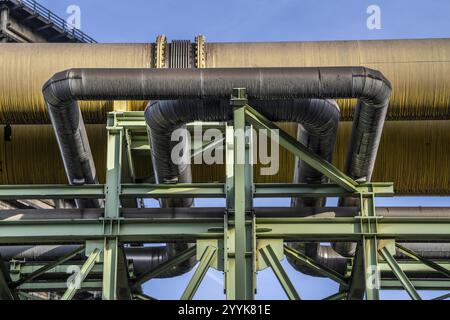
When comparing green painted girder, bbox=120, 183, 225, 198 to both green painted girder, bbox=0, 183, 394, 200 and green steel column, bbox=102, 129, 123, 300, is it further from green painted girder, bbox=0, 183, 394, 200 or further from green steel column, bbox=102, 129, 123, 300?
green steel column, bbox=102, 129, 123, 300

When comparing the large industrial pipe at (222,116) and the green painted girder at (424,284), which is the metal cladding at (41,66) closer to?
the large industrial pipe at (222,116)

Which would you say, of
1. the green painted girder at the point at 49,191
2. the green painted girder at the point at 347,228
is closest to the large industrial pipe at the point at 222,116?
the green painted girder at the point at 49,191

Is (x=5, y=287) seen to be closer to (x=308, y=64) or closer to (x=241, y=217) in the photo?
(x=241, y=217)

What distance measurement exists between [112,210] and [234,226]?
2.03 meters

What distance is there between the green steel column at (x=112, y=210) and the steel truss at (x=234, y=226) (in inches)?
0.6

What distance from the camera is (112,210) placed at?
1239cm

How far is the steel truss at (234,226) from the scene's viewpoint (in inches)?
462

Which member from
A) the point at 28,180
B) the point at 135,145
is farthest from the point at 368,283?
the point at 28,180

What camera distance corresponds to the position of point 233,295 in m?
11.4

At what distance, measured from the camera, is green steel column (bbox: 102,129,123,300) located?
39.1 ft

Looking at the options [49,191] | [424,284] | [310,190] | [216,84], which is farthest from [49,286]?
[424,284]

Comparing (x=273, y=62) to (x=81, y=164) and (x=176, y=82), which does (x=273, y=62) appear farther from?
(x=81, y=164)
